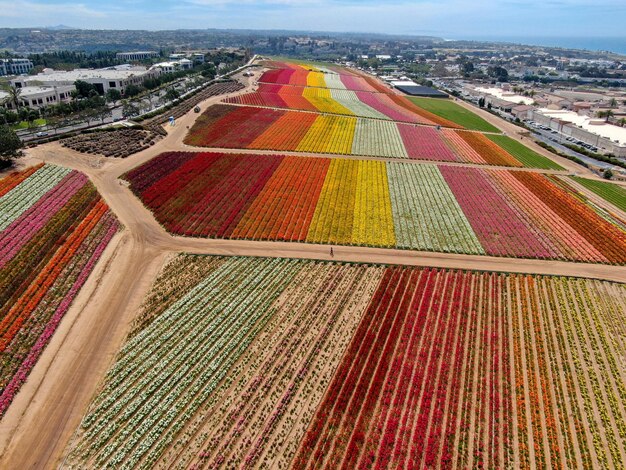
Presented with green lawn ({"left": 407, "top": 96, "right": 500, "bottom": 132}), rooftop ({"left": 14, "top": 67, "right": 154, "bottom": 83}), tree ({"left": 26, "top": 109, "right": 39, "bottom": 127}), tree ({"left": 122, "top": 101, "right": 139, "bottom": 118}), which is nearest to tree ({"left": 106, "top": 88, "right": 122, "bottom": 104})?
tree ({"left": 122, "top": 101, "right": 139, "bottom": 118})

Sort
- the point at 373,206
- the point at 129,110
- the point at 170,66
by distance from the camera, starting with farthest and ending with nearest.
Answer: the point at 170,66 < the point at 129,110 < the point at 373,206

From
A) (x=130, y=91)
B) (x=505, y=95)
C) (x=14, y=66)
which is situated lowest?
(x=505, y=95)

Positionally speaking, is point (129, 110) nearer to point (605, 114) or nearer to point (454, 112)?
point (454, 112)

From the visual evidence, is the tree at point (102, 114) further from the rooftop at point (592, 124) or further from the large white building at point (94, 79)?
the rooftop at point (592, 124)

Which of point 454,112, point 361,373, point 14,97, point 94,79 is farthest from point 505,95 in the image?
point 361,373

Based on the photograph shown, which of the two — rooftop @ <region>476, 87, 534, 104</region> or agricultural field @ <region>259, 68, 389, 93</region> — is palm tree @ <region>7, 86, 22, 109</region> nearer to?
agricultural field @ <region>259, 68, 389, 93</region>

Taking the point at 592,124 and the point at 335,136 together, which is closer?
the point at 335,136

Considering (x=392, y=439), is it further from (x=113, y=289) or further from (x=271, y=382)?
(x=113, y=289)
